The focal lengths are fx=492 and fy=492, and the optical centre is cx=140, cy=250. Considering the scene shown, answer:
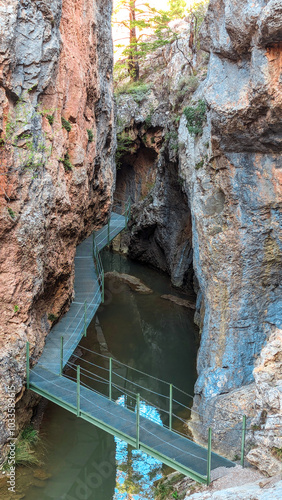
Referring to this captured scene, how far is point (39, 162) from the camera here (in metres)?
12.0

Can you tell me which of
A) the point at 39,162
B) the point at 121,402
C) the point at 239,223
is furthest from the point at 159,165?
the point at 39,162

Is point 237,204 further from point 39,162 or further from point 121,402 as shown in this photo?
point 121,402

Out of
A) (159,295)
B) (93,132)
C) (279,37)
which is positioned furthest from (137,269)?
(279,37)

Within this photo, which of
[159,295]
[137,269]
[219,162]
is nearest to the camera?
[219,162]

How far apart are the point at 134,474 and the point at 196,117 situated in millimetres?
10205

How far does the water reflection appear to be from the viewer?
10.8 metres

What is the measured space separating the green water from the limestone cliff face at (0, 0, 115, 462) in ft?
4.29

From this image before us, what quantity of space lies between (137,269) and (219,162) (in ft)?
55.7

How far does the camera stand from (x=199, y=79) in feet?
61.6

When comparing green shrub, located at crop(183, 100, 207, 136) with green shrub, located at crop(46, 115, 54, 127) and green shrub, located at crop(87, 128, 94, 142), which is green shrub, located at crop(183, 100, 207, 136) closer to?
green shrub, located at crop(87, 128, 94, 142)

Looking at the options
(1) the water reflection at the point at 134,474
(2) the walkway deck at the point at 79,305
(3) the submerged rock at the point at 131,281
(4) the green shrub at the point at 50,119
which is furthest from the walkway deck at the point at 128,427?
(3) the submerged rock at the point at 131,281

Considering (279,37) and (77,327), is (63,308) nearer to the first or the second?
(77,327)

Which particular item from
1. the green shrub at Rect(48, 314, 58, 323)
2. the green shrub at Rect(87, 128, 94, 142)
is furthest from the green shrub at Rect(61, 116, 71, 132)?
the green shrub at Rect(48, 314, 58, 323)

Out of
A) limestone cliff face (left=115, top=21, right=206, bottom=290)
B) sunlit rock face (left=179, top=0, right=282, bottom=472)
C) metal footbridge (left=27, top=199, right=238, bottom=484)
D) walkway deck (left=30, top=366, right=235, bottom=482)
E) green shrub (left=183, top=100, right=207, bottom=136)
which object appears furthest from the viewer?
limestone cliff face (left=115, top=21, right=206, bottom=290)
